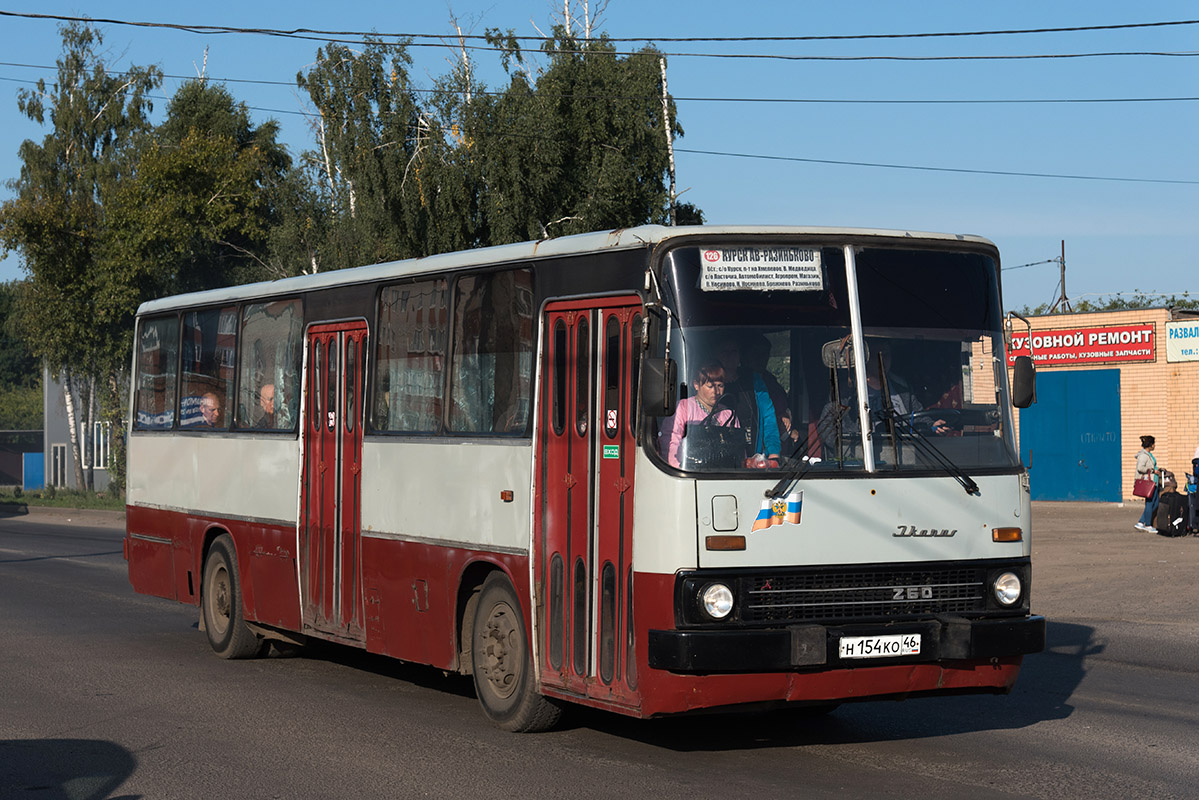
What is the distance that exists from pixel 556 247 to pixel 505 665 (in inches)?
97.0

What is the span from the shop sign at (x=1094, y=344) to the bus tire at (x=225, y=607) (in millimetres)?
25044

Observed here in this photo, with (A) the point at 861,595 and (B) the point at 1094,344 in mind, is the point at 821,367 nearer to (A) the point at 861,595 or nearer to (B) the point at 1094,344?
(A) the point at 861,595

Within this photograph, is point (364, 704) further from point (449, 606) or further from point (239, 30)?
point (239, 30)

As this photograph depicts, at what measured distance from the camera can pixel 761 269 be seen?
7980 millimetres

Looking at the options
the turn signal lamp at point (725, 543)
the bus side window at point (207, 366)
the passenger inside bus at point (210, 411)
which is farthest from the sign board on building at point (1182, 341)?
the turn signal lamp at point (725, 543)

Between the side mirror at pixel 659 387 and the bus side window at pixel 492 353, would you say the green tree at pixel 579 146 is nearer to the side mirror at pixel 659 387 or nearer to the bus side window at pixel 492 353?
the bus side window at pixel 492 353

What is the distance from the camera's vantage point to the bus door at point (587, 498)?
801 centimetres

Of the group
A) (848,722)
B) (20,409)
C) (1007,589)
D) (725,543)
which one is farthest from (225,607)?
(20,409)

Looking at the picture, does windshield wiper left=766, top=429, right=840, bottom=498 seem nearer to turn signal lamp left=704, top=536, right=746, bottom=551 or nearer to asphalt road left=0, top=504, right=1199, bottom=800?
turn signal lamp left=704, top=536, right=746, bottom=551

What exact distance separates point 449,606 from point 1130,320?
1193 inches

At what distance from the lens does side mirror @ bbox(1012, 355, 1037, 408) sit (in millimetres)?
8492

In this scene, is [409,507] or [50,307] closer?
[409,507]

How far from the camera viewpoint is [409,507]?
1026 cm

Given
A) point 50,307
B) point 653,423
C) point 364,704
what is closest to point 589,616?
point 653,423
